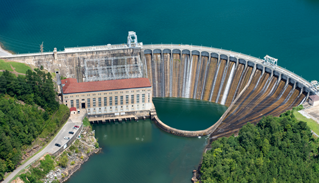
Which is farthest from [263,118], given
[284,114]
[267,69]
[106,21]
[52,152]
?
[106,21]

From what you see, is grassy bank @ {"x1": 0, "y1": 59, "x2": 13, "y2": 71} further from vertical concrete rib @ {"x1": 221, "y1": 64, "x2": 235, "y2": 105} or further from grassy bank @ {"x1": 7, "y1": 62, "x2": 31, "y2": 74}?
vertical concrete rib @ {"x1": 221, "y1": 64, "x2": 235, "y2": 105}

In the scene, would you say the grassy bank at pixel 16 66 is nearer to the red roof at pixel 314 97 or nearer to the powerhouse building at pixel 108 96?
the powerhouse building at pixel 108 96

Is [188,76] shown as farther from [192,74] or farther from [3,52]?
[3,52]

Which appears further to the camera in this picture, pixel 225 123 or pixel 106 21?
pixel 106 21

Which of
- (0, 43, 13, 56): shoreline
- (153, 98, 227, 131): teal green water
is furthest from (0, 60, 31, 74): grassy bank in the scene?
(153, 98, 227, 131): teal green water

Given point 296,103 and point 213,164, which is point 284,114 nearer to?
point 296,103

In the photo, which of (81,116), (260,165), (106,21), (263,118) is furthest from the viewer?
(106,21)

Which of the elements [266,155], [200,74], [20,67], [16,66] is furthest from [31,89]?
[266,155]
